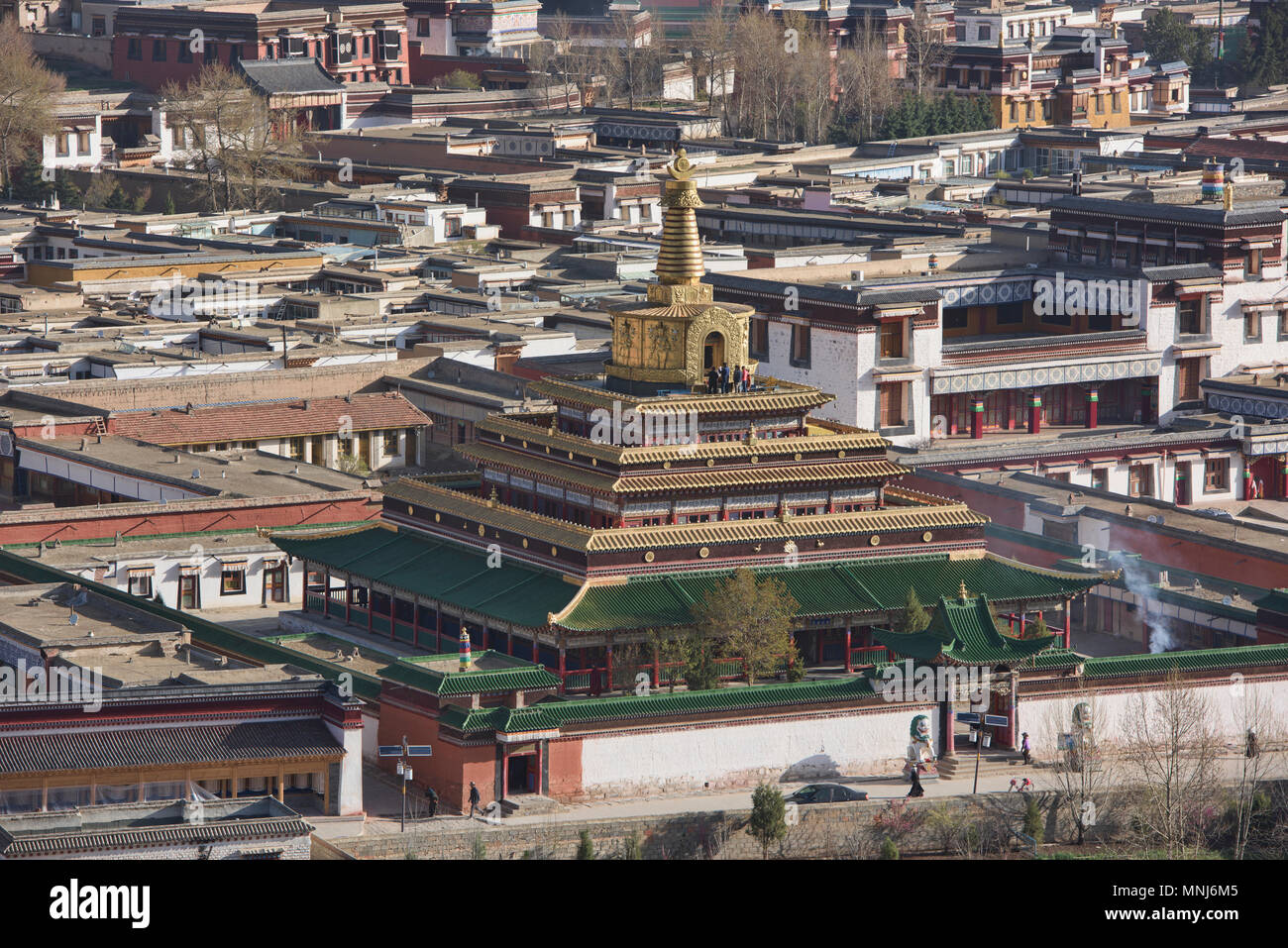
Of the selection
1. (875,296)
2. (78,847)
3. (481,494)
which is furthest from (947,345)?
(78,847)

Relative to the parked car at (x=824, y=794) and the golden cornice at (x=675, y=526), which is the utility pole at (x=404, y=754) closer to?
the golden cornice at (x=675, y=526)

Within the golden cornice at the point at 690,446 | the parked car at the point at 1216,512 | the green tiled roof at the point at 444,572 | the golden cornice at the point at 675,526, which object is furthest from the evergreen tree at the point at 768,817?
the parked car at the point at 1216,512

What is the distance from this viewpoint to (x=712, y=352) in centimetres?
8400

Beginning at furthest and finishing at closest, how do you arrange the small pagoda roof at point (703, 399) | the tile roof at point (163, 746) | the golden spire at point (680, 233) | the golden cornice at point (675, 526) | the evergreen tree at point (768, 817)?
the golden spire at point (680, 233)
the small pagoda roof at point (703, 399)
the golden cornice at point (675, 526)
the evergreen tree at point (768, 817)
the tile roof at point (163, 746)

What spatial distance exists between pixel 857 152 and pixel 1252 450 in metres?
81.2

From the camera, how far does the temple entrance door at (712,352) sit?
3295 inches

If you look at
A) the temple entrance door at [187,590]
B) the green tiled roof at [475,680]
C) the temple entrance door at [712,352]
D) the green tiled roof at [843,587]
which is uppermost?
the temple entrance door at [712,352]

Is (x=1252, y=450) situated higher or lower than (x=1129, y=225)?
lower

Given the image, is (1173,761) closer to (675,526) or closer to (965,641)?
(965,641)

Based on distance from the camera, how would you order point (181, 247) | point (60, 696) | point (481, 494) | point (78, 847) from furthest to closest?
point (181, 247) → point (481, 494) → point (60, 696) → point (78, 847)

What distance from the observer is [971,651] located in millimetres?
75938

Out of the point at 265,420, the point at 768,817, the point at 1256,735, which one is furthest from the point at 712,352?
the point at 265,420

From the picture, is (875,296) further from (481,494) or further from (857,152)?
(857,152)

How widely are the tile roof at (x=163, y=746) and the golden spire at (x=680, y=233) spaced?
2029cm
